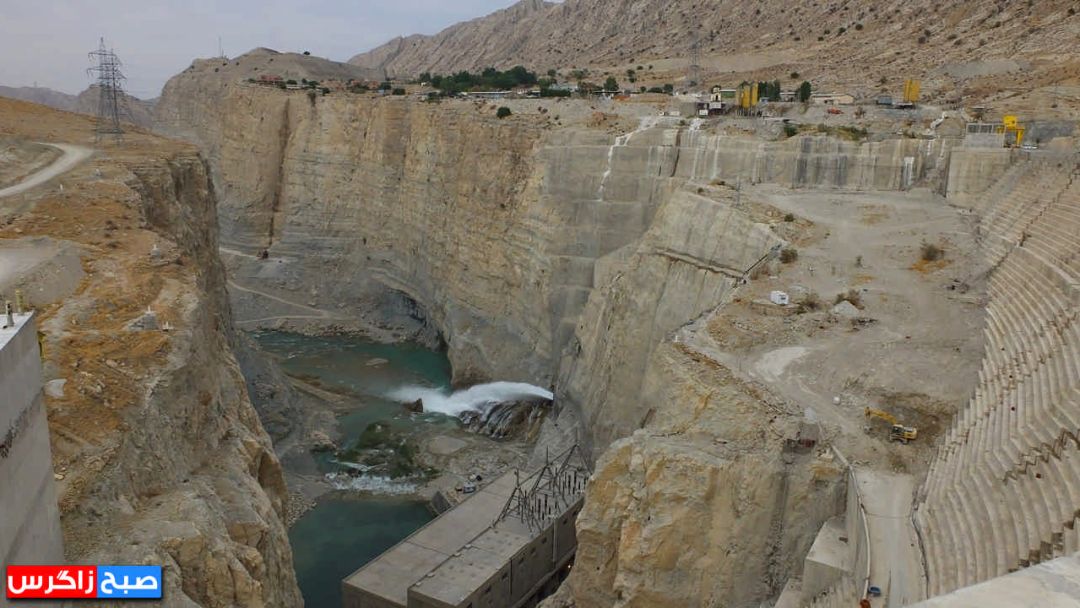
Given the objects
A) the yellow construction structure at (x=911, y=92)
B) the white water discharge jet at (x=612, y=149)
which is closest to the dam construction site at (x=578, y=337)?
the white water discharge jet at (x=612, y=149)

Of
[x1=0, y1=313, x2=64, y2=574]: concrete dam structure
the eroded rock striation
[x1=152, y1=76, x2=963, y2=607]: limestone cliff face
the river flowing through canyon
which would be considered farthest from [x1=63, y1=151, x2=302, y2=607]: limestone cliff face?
[x1=152, y1=76, x2=963, y2=607]: limestone cliff face

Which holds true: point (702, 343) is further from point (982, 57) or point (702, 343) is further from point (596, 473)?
point (982, 57)

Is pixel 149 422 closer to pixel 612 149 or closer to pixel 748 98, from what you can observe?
pixel 612 149

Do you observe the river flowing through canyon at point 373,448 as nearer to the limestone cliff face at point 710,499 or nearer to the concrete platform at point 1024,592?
the limestone cliff face at point 710,499

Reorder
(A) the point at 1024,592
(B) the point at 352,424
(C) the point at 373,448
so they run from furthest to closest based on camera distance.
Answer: (B) the point at 352,424, (C) the point at 373,448, (A) the point at 1024,592

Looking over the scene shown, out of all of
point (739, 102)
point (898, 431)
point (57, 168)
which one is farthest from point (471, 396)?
point (898, 431)

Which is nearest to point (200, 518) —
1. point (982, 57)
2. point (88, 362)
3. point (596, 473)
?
point (88, 362)
